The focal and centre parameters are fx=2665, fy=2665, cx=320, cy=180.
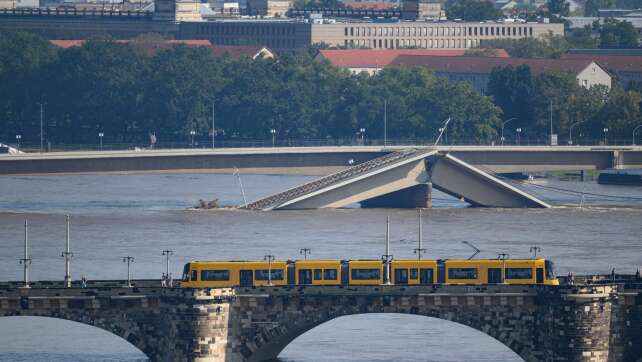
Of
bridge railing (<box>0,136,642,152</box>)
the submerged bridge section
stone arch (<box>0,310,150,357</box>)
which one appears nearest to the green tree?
bridge railing (<box>0,136,642,152</box>)

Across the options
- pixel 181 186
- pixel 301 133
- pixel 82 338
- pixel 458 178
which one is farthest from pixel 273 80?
pixel 82 338

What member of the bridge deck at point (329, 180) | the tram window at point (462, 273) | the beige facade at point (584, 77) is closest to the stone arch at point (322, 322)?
the tram window at point (462, 273)

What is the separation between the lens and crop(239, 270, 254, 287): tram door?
7619 cm

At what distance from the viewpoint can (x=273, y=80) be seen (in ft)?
570

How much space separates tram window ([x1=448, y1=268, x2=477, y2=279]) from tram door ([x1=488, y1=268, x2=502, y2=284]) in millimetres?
443

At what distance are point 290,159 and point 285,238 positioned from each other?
2517 centimetres

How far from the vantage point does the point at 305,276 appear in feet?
251

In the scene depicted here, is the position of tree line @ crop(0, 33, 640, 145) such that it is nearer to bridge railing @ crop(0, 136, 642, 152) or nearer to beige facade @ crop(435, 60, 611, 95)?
bridge railing @ crop(0, 136, 642, 152)

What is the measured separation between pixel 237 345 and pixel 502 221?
4505 cm

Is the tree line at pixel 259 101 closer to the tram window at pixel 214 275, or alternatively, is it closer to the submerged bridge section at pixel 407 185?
the submerged bridge section at pixel 407 185

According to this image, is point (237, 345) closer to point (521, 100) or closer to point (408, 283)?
point (408, 283)

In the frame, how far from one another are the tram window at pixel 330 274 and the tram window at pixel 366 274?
1.71 feet

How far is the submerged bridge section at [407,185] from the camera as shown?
123 m

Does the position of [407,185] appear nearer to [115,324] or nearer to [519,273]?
[519,273]
